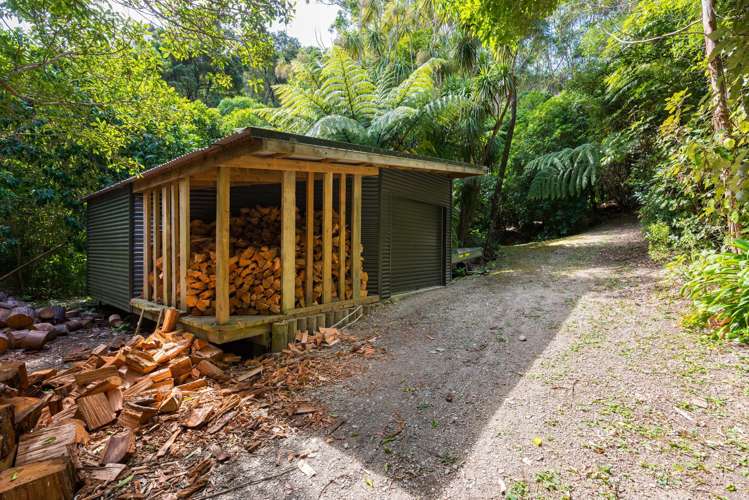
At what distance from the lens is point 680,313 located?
4.04 meters

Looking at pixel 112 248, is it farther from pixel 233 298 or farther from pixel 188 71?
pixel 188 71

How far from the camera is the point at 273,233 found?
498 cm

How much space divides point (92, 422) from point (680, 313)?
5767 millimetres

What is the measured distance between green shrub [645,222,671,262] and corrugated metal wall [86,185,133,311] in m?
8.92

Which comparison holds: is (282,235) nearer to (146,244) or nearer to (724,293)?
(146,244)

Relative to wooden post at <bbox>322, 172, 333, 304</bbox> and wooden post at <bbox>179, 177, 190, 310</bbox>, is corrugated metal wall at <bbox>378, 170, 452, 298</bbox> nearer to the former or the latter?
wooden post at <bbox>322, 172, 333, 304</bbox>

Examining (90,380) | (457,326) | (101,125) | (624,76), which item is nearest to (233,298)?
(90,380)

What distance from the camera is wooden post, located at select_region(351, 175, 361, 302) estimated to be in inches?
197

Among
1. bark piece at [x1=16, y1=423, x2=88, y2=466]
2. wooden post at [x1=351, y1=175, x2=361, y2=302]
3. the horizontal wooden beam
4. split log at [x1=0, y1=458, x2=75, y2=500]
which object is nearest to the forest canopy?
the horizontal wooden beam

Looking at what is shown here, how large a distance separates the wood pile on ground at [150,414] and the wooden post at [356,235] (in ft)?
3.41

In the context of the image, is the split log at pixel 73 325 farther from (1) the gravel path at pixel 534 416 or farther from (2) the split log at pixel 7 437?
(1) the gravel path at pixel 534 416

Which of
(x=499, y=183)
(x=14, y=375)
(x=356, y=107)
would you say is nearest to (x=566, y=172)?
(x=499, y=183)

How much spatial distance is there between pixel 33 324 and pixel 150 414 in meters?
4.73

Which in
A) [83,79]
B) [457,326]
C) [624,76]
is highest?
[624,76]
